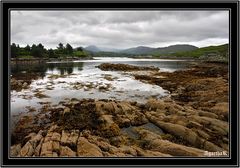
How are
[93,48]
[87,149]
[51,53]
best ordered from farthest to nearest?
[51,53] < [93,48] < [87,149]

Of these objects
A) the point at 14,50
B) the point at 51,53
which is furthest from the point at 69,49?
the point at 14,50

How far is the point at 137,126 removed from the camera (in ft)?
31.4

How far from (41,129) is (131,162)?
3.25 m

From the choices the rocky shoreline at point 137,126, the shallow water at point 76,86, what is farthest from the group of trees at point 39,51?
the rocky shoreline at point 137,126

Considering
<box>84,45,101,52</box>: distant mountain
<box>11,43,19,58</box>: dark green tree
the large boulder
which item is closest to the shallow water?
<box>11,43,19,58</box>: dark green tree

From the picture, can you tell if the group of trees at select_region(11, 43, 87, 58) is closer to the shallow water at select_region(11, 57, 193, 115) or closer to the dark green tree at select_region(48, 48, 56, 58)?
the dark green tree at select_region(48, 48, 56, 58)

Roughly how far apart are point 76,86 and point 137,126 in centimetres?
276

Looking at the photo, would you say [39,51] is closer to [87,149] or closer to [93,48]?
[93,48]

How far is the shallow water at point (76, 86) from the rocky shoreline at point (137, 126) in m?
0.44

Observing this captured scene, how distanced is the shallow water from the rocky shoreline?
44 centimetres

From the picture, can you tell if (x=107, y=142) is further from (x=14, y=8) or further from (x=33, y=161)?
(x=14, y=8)

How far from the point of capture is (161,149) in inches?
297

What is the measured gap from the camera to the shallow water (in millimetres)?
9367

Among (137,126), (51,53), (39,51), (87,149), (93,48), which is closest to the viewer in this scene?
(87,149)
